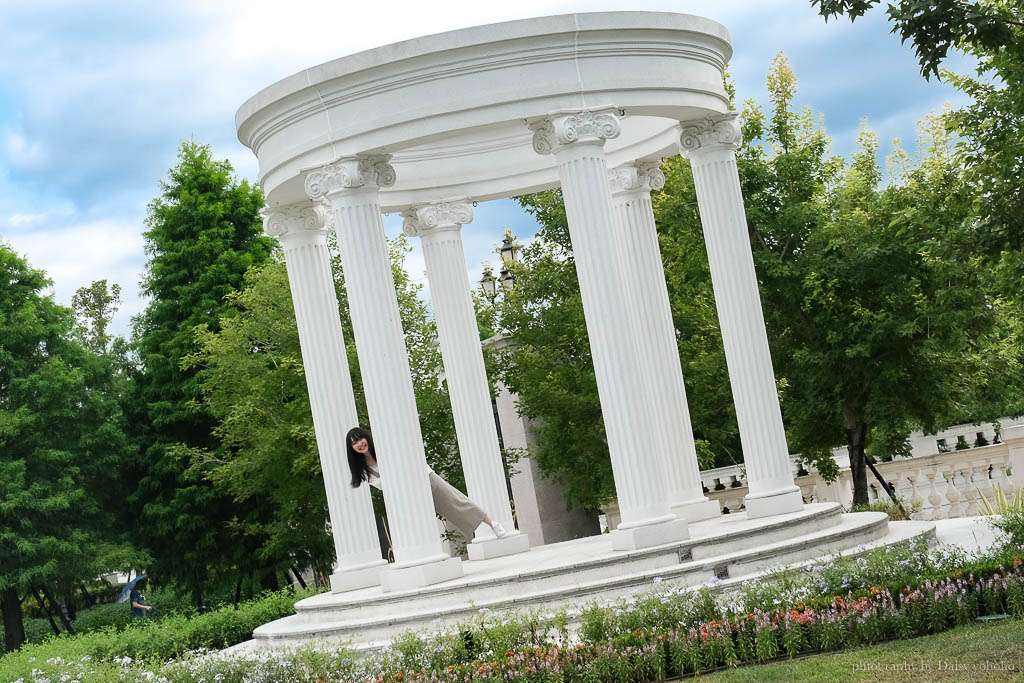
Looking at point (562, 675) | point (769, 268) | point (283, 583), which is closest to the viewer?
point (562, 675)

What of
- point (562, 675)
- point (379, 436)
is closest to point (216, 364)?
point (379, 436)

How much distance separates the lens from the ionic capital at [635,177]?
2233cm

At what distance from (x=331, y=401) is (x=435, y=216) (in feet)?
15.2

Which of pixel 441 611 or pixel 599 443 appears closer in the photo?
pixel 441 611

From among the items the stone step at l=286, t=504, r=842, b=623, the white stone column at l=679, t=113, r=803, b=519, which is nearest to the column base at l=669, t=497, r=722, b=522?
the white stone column at l=679, t=113, r=803, b=519

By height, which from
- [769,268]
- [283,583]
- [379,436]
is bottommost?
[283,583]

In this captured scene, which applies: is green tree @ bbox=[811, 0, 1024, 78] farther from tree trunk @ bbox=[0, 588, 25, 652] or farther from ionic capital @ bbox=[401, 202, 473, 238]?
tree trunk @ bbox=[0, 588, 25, 652]

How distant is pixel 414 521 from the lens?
57.8 ft

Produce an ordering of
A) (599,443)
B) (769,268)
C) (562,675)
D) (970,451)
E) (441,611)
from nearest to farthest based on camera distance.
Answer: (562,675)
(441,611)
(970,451)
(769,268)
(599,443)

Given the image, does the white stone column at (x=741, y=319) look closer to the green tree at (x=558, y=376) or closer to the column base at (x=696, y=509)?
the column base at (x=696, y=509)

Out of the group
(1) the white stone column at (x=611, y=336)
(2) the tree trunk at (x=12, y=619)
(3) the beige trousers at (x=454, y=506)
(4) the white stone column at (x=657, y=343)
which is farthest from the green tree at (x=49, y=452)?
(1) the white stone column at (x=611, y=336)

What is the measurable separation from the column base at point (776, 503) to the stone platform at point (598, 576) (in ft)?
1.28

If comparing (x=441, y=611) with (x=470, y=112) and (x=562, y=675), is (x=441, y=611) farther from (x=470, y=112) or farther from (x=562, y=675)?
(x=470, y=112)

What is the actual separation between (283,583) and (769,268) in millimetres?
22762
